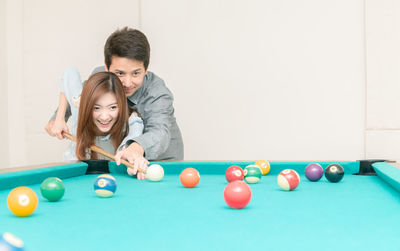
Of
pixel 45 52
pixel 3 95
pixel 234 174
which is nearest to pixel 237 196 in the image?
pixel 234 174

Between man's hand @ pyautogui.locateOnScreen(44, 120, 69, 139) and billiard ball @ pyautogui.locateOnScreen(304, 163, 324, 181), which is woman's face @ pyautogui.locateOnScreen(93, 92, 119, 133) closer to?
man's hand @ pyautogui.locateOnScreen(44, 120, 69, 139)

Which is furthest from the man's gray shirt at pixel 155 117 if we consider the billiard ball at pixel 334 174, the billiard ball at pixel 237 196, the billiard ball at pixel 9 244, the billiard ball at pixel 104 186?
the billiard ball at pixel 9 244

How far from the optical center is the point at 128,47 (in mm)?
2838

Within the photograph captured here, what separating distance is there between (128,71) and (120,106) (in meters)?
0.29

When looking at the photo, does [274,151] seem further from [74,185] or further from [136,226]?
[136,226]

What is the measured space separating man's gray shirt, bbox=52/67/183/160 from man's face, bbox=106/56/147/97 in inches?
4.5

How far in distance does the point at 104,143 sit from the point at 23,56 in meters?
2.48

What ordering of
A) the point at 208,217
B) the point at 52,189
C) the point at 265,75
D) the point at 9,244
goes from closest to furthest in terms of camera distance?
the point at 9,244 < the point at 208,217 < the point at 52,189 < the point at 265,75

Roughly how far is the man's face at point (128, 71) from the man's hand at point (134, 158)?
64 cm

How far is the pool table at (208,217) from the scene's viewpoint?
893 mm

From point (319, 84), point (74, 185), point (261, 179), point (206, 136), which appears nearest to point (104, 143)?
point (74, 185)

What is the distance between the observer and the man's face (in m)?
2.88

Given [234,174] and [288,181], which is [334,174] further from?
[234,174]

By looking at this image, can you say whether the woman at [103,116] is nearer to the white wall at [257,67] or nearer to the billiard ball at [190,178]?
the billiard ball at [190,178]
